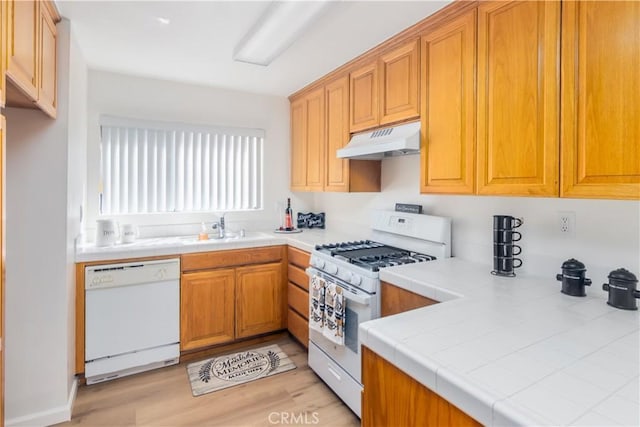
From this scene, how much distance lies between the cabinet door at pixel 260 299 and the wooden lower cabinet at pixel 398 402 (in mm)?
1851

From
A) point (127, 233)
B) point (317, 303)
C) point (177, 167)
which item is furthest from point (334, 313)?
point (177, 167)

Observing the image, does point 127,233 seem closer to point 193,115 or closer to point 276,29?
point 193,115

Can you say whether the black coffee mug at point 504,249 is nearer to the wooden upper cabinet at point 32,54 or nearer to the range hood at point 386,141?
the range hood at point 386,141

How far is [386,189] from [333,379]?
5.02ft

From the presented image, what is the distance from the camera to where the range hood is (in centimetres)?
202

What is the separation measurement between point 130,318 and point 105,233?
0.67 metres

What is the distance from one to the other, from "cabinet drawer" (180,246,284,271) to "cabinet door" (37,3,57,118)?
1.32 meters

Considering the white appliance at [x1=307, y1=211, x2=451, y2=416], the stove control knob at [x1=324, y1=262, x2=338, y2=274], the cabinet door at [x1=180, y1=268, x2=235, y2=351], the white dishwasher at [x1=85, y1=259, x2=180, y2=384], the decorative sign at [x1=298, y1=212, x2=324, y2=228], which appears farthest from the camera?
the decorative sign at [x1=298, y1=212, x2=324, y2=228]

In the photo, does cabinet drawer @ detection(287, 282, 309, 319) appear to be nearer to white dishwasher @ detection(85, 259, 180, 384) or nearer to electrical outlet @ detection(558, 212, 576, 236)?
white dishwasher @ detection(85, 259, 180, 384)

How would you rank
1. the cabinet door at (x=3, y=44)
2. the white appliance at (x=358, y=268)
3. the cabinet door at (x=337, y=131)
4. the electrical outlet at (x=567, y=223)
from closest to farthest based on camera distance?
the cabinet door at (x=3, y=44) < the electrical outlet at (x=567, y=223) < the white appliance at (x=358, y=268) < the cabinet door at (x=337, y=131)

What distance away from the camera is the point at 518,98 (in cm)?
154

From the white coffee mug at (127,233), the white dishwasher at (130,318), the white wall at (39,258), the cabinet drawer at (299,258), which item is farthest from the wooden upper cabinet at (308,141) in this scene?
the white wall at (39,258)

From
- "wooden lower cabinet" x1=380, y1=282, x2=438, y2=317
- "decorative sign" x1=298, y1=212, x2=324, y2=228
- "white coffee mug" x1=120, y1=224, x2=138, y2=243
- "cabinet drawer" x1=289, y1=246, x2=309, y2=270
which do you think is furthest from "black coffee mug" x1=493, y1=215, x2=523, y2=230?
"white coffee mug" x1=120, y1=224, x2=138, y2=243

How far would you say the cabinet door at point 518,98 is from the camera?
1413 mm
